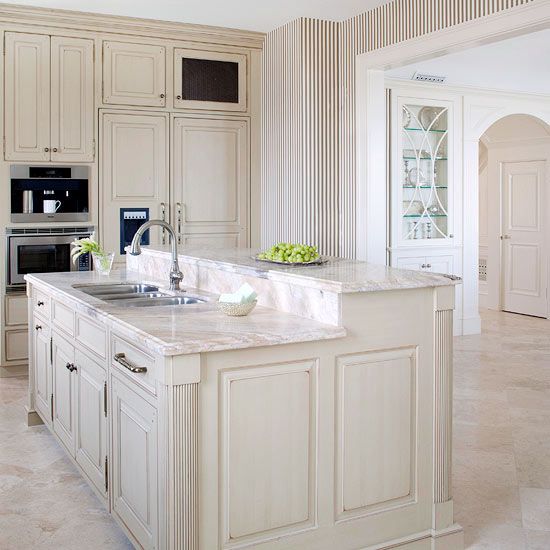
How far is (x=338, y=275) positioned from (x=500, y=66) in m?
4.45

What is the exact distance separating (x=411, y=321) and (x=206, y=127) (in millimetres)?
3700

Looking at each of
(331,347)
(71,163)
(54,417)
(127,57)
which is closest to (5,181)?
(71,163)

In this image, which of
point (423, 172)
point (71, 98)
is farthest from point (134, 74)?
point (423, 172)

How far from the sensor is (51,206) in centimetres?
561

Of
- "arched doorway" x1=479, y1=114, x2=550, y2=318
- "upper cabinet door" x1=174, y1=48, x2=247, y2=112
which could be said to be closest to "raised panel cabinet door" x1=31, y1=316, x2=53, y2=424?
"upper cabinet door" x1=174, y1=48, x2=247, y2=112

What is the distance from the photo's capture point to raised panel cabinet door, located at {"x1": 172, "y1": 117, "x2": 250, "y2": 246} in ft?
19.7

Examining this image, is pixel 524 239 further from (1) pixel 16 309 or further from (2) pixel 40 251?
(1) pixel 16 309

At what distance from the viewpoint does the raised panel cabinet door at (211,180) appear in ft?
19.7

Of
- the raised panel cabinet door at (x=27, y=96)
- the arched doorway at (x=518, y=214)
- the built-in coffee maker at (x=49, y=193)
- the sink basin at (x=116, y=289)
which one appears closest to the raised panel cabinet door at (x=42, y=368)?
the sink basin at (x=116, y=289)

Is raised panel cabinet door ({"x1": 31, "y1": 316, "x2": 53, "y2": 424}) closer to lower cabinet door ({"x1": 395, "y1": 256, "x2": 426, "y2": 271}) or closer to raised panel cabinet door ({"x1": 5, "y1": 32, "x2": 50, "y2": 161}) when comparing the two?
raised panel cabinet door ({"x1": 5, "y1": 32, "x2": 50, "y2": 161})

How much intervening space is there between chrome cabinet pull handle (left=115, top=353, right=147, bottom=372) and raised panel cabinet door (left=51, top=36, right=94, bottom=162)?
3200 mm

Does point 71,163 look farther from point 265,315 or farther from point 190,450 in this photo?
point 190,450

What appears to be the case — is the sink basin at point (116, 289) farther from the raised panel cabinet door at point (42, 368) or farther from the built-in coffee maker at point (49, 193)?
the built-in coffee maker at point (49, 193)

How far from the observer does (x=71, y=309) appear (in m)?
3.50
